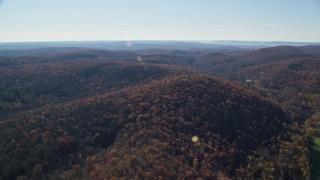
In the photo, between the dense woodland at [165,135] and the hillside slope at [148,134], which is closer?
the hillside slope at [148,134]

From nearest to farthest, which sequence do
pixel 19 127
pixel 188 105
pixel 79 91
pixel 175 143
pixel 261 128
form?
pixel 175 143 → pixel 19 127 → pixel 261 128 → pixel 188 105 → pixel 79 91

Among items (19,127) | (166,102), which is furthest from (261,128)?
(19,127)

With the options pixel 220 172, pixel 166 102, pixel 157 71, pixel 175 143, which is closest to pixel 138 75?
pixel 157 71

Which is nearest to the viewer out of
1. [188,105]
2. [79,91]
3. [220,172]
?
[220,172]

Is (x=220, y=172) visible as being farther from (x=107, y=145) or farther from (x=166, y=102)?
(x=166, y=102)

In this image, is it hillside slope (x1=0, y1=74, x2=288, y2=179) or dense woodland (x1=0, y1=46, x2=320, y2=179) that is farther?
dense woodland (x1=0, y1=46, x2=320, y2=179)

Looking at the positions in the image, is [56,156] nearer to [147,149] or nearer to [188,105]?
[147,149]

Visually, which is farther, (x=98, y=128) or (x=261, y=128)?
(x=261, y=128)

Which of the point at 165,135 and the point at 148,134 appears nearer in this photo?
the point at 165,135

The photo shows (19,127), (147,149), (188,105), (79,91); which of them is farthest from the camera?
(79,91)
